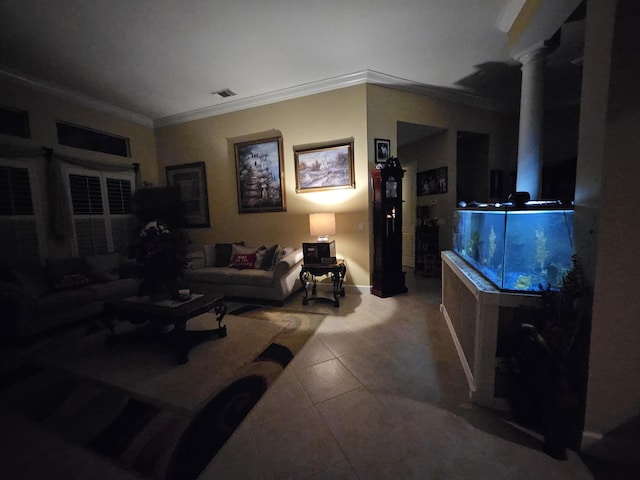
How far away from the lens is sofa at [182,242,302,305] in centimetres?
353

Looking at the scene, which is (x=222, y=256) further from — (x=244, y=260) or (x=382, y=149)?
(x=382, y=149)

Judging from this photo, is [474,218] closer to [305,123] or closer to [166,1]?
[305,123]

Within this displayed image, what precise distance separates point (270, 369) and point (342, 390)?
2.13ft

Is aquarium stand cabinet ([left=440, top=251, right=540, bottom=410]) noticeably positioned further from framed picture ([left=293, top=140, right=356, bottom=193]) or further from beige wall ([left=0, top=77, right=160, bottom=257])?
beige wall ([left=0, top=77, right=160, bottom=257])

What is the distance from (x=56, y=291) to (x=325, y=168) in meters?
3.95

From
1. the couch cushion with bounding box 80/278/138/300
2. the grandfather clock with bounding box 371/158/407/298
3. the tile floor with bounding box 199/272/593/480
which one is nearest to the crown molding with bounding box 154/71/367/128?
the grandfather clock with bounding box 371/158/407/298

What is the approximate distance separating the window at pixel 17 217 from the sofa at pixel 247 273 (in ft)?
6.88

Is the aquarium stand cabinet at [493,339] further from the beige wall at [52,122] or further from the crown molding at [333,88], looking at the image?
the beige wall at [52,122]

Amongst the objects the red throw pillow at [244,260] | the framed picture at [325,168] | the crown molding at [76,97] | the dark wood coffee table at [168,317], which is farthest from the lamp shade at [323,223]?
the crown molding at [76,97]

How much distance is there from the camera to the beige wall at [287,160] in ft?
12.8

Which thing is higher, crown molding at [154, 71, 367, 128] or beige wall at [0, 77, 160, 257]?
crown molding at [154, 71, 367, 128]

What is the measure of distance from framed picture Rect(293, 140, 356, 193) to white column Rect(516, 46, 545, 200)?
7.24 ft

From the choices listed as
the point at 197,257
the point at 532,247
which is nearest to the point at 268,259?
the point at 197,257

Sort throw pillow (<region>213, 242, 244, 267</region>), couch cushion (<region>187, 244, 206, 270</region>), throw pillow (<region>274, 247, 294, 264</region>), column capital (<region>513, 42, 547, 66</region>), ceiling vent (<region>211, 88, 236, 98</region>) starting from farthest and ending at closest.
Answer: throw pillow (<region>213, 242, 244, 267</region>) < couch cushion (<region>187, 244, 206, 270</region>) < ceiling vent (<region>211, 88, 236, 98</region>) < throw pillow (<region>274, 247, 294, 264</region>) < column capital (<region>513, 42, 547, 66</region>)
